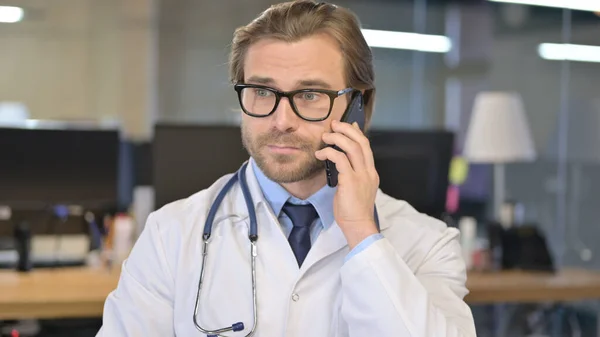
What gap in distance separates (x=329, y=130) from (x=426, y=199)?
140cm

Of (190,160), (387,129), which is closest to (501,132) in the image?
(387,129)

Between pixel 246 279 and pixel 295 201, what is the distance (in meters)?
0.20

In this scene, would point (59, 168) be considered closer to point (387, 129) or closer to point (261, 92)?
point (387, 129)

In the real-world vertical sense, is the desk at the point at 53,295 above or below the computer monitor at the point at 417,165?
below

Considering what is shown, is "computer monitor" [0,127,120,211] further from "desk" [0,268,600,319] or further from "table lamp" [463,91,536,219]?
"table lamp" [463,91,536,219]

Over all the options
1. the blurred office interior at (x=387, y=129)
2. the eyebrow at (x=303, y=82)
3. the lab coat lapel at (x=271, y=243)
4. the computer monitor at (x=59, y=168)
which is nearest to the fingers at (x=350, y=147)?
the eyebrow at (x=303, y=82)

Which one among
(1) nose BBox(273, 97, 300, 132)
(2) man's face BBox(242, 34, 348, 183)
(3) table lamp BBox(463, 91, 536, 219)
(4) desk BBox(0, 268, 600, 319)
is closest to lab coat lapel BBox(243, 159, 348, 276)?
(2) man's face BBox(242, 34, 348, 183)

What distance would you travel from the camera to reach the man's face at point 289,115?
1579mm

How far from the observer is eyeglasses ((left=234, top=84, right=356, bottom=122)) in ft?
5.17

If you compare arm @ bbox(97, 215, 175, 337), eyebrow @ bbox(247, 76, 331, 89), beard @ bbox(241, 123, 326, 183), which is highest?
eyebrow @ bbox(247, 76, 331, 89)

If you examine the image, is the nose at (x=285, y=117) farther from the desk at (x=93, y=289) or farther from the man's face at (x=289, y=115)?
the desk at (x=93, y=289)

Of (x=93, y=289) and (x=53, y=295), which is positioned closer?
(x=53, y=295)

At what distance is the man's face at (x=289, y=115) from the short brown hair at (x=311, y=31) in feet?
0.09

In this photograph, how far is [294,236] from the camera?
5.59 feet
